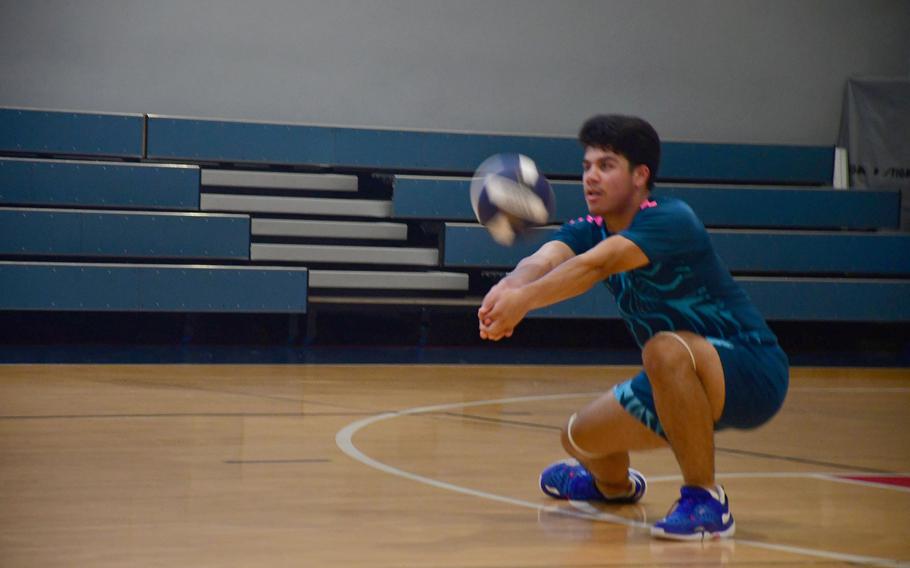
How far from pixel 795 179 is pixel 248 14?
13.5 ft

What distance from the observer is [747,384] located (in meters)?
3.37

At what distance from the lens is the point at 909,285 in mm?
8789

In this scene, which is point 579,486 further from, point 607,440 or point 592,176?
point 592,176

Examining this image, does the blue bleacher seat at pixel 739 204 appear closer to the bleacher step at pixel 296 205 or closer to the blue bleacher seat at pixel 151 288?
the bleacher step at pixel 296 205

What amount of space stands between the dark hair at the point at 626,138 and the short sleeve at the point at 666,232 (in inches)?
4.8

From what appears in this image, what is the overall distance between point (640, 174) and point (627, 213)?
112mm

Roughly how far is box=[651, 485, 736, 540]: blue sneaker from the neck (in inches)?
28.0

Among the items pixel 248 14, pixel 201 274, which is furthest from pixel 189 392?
pixel 248 14

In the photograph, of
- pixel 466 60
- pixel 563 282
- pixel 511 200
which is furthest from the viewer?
pixel 466 60

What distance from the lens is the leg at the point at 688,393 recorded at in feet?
10.8

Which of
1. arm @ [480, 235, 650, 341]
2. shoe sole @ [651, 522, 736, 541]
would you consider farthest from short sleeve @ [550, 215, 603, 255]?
shoe sole @ [651, 522, 736, 541]

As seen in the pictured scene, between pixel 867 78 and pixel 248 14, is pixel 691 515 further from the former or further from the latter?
pixel 867 78

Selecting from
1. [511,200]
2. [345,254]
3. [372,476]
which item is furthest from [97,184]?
[511,200]

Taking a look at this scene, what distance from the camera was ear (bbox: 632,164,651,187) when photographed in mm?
3445
